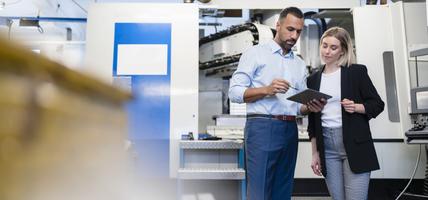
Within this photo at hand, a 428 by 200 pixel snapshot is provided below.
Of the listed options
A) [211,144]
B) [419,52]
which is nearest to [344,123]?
[211,144]

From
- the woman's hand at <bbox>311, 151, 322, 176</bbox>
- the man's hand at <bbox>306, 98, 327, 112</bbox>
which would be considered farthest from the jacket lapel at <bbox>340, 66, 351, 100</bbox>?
the woman's hand at <bbox>311, 151, 322, 176</bbox>

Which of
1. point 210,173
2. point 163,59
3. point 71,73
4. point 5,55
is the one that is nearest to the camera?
point 5,55

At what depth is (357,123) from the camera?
172cm

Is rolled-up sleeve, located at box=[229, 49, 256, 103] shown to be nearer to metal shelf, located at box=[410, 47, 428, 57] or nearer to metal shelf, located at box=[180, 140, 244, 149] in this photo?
metal shelf, located at box=[180, 140, 244, 149]

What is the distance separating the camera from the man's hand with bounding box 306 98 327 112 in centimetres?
176

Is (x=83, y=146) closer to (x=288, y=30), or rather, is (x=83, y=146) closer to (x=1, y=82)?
(x=1, y=82)

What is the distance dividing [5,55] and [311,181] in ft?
A: 12.2

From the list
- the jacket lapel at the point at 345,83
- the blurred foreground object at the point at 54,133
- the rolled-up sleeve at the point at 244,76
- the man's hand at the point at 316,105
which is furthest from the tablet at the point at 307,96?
the blurred foreground object at the point at 54,133

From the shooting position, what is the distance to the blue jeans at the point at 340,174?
1.67 meters

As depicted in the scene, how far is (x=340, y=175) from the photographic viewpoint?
1735 mm

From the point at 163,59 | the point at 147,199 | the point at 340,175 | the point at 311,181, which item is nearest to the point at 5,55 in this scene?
the point at 147,199

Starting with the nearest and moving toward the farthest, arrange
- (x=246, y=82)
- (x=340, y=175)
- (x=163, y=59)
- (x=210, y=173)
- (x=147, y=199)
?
(x=147, y=199)
(x=340, y=175)
(x=246, y=82)
(x=210, y=173)
(x=163, y=59)

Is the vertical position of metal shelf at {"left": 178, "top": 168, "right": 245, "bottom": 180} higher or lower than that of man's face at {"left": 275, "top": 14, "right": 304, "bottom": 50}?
lower

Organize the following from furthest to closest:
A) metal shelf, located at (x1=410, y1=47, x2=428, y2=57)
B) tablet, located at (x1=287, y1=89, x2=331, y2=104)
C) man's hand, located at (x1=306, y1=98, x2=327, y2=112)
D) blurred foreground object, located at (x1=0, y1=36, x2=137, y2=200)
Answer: metal shelf, located at (x1=410, y1=47, x2=428, y2=57), man's hand, located at (x1=306, y1=98, x2=327, y2=112), tablet, located at (x1=287, y1=89, x2=331, y2=104), blurred foreground object, located at (x1=0, y1=36, x2=137, y2=200)
